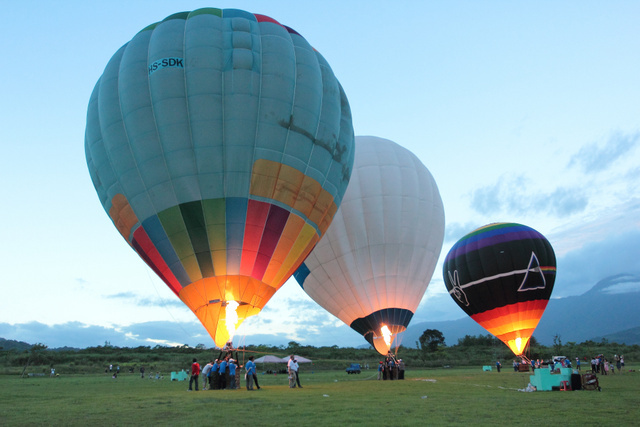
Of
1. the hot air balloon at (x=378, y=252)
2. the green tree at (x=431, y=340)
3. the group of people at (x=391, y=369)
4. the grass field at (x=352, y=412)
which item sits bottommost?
the grass field at (x=352, y=412)

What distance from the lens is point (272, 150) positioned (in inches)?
525

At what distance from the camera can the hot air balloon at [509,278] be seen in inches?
986

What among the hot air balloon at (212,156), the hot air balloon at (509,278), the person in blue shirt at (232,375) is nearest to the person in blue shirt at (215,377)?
the person in blue shirt at (232,375)

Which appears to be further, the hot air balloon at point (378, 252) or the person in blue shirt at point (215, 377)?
the hot air balloon at point (378, 252)

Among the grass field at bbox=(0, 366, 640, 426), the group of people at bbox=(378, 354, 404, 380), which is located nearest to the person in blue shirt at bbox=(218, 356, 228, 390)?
the grass field at bbox=(0, 366, 640, 426)

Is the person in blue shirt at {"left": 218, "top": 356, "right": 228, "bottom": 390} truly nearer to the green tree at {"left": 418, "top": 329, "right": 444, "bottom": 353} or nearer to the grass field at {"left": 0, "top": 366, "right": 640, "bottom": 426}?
A: the grass field at {"left": 0, "top": 366, "right": 640, "bottom": 426}

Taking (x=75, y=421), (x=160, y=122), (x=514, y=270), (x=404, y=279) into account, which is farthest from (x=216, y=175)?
(x=514, y=270)

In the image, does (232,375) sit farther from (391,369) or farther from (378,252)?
(378,252)

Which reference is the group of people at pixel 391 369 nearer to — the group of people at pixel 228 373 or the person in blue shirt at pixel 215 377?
the group of people at pixel 228 373

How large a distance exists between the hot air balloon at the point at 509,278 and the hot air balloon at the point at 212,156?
1471 cm

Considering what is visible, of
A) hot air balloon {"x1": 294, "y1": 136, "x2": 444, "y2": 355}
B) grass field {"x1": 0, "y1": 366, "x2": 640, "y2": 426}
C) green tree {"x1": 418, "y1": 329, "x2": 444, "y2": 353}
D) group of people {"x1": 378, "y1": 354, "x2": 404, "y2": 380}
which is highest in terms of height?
hot air balloon {"x1": 294, "y1": 136, "x2": 444, "y2": 355}

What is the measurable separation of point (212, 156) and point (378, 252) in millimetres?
10603

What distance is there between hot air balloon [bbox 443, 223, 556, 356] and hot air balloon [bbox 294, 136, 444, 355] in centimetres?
402

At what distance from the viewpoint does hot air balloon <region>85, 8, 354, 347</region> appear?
1295cm
